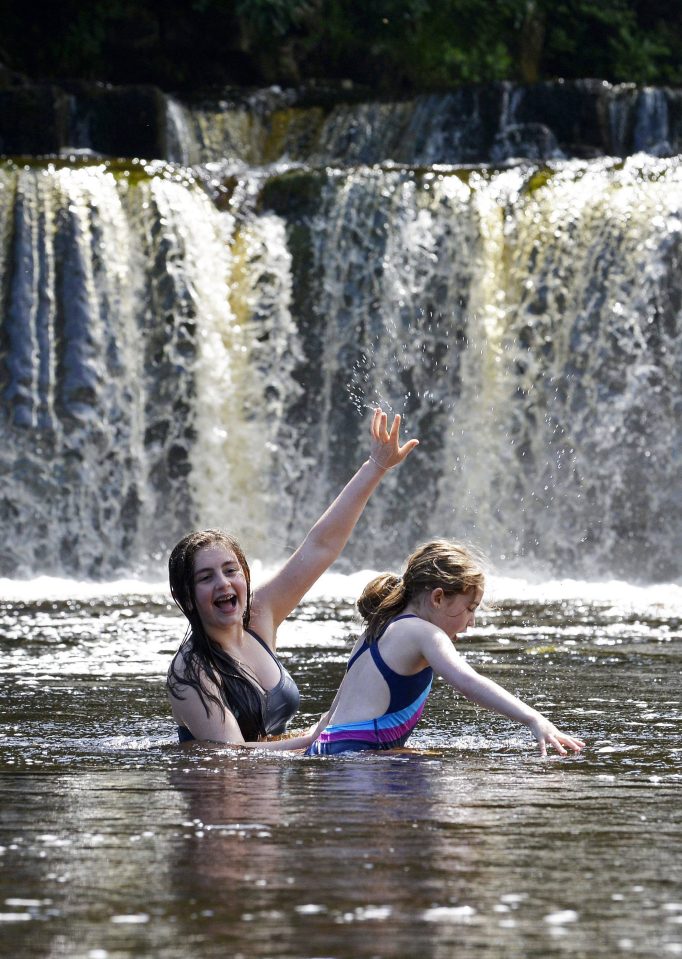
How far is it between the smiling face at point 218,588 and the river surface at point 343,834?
0.40m

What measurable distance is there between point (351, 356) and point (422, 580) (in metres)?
12.3

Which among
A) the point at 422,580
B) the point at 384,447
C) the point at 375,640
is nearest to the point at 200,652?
the point at 375,640

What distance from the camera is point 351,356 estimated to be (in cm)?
1739

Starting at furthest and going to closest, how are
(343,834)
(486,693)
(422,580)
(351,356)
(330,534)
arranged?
(351,356), (330,534), (422,580), (486,693), (343,834)

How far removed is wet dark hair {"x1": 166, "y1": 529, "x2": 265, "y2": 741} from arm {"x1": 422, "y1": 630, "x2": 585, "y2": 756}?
27.2 inches

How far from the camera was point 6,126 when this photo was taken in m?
20.3

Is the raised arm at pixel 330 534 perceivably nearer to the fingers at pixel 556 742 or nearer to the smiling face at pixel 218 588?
the smiling face at pixel 218 588

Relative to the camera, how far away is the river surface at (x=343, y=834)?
300 cm

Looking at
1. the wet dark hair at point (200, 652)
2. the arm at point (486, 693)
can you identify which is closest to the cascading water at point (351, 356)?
the wet dark hair at point (200, 652)

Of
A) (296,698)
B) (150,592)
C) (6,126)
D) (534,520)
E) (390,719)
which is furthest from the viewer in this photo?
(6,126)

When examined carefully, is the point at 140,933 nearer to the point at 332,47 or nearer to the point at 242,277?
the point at 242,277

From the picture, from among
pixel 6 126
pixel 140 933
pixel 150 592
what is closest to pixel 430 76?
pixel 6 126

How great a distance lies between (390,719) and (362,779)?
492mm

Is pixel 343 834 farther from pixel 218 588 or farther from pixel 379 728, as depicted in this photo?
pixel 218 588
